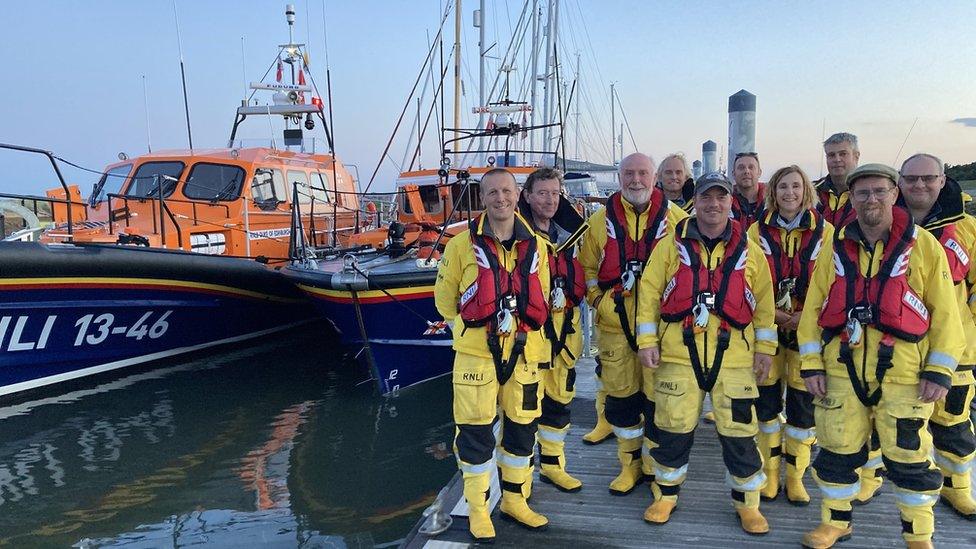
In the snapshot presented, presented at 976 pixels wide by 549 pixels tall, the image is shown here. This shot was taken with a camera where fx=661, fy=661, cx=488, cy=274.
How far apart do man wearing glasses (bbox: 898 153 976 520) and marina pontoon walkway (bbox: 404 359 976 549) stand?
15cm

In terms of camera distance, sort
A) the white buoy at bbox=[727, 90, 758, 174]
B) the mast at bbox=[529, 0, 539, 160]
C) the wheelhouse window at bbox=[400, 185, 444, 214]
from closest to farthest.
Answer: the white buoy at bbox=[727, 90, 758, 174] < the wheelhouse window at bbox=[400, 185, 444, 214] < the mast at bbox=[529, 0, 539, 160]

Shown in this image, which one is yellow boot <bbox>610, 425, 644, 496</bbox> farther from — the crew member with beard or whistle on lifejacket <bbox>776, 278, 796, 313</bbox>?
whistle on lifejacket <bbox>776, 278, 796, 313</bbox>

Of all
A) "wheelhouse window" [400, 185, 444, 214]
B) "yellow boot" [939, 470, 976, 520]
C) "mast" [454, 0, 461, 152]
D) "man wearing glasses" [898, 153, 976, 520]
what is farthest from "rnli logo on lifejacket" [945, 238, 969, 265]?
"mast" [454, 0, 461, 152]

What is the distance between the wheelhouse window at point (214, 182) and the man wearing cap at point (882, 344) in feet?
21.4

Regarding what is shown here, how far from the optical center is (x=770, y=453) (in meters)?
2.84

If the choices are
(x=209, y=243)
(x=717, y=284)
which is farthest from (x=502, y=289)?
(x=209, y=243)

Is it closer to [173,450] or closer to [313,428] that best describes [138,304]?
[173,450]

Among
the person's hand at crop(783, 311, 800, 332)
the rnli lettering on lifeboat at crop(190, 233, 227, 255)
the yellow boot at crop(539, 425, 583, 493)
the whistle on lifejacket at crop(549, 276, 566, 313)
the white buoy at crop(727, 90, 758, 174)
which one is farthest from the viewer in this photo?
the rnli lettering on lifeboat at crop(190, 233, 227, 255)

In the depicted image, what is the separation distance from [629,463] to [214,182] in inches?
242

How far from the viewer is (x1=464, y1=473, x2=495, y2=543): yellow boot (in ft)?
8.55

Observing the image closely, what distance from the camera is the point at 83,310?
18.2 ft

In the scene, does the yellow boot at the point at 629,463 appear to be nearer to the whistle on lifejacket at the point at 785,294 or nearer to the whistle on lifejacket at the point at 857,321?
the whistle on lifejacket at the point at 785,294

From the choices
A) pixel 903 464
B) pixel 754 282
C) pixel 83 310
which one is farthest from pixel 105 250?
pixel 903 464

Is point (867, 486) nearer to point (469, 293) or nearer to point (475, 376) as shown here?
point (475, 376)
